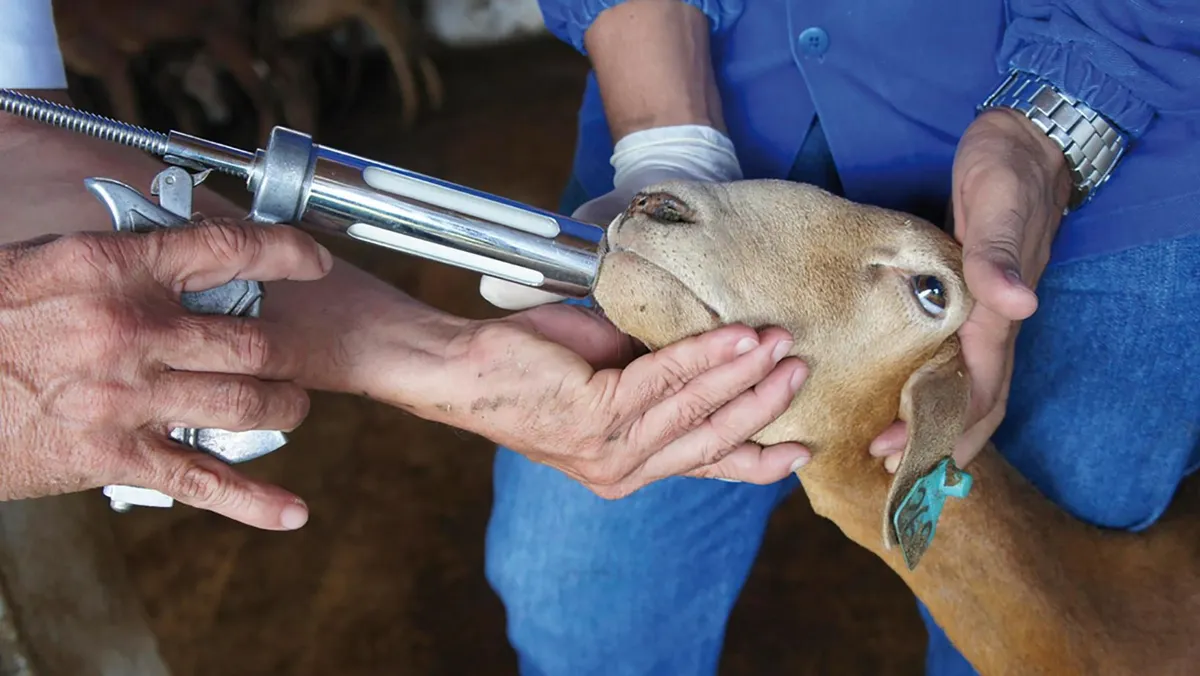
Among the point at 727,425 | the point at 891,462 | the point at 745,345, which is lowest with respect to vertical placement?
the point at 891,462

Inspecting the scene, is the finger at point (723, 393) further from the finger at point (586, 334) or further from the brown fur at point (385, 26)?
the brown fur at point (385, 26)

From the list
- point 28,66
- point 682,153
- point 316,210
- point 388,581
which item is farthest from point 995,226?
point 388,581

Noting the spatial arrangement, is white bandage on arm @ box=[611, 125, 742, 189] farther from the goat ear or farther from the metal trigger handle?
the metal trigger handle

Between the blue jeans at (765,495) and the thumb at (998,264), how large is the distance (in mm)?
288

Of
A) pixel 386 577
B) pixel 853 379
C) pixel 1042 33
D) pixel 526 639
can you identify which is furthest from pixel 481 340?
pixel 386 577

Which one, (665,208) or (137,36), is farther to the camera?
(137,36)

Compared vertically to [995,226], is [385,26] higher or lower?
higher

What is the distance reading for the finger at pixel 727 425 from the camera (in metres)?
1.07

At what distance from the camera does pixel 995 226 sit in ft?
3.51

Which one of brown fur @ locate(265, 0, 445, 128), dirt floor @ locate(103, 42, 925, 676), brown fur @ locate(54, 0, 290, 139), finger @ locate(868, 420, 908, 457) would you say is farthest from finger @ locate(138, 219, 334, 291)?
brown fur @ locate(265, 0, 445, 128)

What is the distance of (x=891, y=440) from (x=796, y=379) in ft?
0.61

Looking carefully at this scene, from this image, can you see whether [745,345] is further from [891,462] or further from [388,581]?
[388,581]

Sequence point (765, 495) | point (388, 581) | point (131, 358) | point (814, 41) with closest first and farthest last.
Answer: point (131, 358) < point (814, 41) < point (765, 495) < point (388, 581)

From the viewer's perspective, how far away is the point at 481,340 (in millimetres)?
1190
